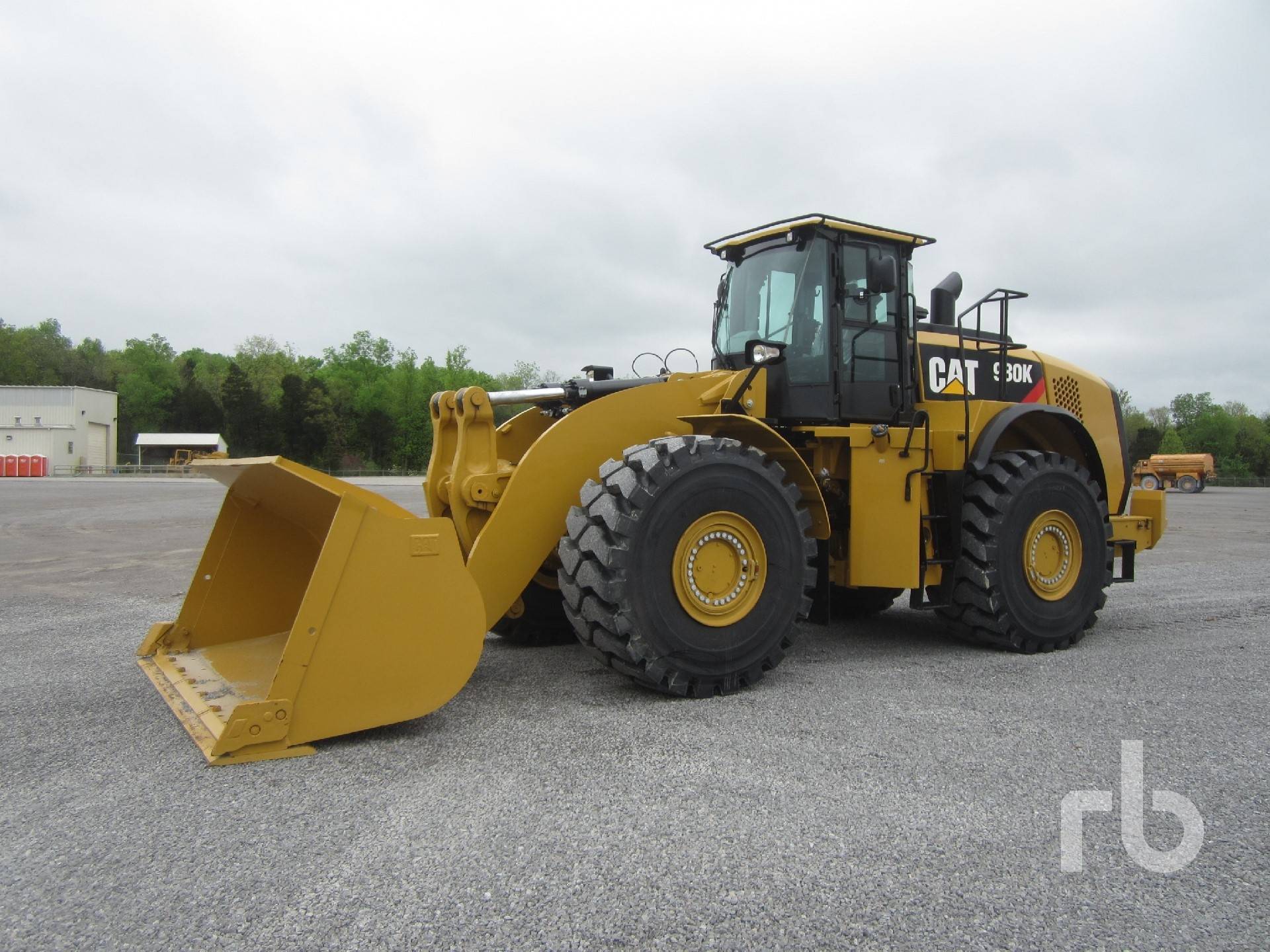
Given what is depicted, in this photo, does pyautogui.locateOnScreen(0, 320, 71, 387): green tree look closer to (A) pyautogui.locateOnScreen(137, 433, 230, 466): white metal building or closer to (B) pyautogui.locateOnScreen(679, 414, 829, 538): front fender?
(A) pyautogui.locateOnScreen(137, 433, 230, 466): white metal building

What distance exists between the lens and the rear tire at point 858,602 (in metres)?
6.98

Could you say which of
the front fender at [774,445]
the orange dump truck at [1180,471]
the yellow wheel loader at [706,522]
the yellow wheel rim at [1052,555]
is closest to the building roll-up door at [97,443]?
the orange dump truck at [1180,471]

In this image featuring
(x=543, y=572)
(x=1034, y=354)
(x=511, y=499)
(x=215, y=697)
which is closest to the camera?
(x=215, y=697)

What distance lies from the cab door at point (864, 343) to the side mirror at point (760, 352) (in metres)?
0.53

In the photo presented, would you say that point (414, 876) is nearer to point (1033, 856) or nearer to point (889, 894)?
point (889, 894)

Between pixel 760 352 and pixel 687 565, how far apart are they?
1.59 m

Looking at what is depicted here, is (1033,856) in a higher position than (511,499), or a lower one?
lower

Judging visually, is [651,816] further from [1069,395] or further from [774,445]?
[1069,395]

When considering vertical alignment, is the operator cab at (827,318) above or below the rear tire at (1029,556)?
above

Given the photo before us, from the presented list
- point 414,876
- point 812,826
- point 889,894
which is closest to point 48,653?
point 414,876

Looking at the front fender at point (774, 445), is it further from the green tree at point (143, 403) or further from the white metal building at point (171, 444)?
the green tree at point (143, 403)

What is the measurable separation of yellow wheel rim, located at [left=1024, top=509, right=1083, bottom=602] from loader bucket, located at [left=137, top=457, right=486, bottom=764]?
4.05 meters

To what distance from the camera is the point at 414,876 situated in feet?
8.88

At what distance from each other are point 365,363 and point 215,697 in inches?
3566
